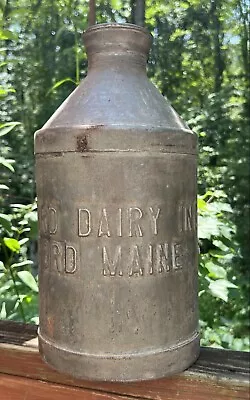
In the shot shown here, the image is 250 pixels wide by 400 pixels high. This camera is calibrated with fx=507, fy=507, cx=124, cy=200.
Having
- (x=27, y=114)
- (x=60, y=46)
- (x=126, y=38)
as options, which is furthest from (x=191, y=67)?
(x=126, y=38)

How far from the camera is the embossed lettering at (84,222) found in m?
0.63

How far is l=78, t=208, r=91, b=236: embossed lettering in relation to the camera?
2.06 ft

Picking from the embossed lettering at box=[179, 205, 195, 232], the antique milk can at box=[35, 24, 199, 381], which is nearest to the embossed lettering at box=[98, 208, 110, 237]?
the antique milk can at box=[35, 24, 199, 381]

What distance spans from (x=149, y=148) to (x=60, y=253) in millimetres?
177

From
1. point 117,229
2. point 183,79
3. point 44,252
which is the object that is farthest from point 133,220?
point 183,79

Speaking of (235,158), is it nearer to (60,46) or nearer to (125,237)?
(60,46)

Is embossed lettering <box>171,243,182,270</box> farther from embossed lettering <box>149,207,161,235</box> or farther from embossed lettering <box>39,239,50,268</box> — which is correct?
embossed lettering <box>39,239,50,268</box>

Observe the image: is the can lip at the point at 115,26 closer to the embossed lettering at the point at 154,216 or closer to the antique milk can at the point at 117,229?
the antique milk can at the point at 117,229

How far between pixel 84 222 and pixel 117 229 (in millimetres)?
43

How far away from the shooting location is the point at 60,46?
12.8 ft

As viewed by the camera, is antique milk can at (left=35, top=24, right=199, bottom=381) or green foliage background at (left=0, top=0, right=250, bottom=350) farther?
green foliage background at (left=0, top=0, right=250, bottom=350)

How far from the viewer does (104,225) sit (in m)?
0.62

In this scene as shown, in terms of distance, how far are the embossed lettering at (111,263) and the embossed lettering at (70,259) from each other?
0.14 ft

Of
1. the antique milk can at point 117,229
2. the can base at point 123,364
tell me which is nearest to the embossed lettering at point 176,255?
the antique milk can at point 117,229
